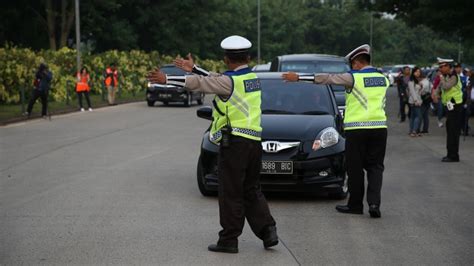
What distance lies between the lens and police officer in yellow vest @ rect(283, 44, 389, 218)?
29.6 feet

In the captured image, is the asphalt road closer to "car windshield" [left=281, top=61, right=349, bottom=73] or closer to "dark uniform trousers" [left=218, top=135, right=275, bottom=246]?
"dark uniform trousers" [left=218, top=135, right=275, bottom=246]

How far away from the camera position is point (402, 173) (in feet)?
42.9

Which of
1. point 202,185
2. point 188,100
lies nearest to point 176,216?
point 202,185

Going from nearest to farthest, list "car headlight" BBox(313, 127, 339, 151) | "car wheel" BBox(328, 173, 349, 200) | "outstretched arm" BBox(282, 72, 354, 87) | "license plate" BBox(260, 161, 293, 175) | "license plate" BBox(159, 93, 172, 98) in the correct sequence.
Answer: "outstretched arm" BBox(282, 72, 354, 87) → "license plate" BBox(260, 161, 293, 175) → "car headlight" BBox(313, 127, 339, 151) → "car wheel" BBox(328, 173, 349, 200) → "license plate" BBox(159, 93, 172, 98)

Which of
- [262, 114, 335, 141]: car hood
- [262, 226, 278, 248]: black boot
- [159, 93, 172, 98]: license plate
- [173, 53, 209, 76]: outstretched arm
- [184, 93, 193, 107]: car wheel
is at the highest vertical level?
[173, 53, 209, 76]: outstretched arm

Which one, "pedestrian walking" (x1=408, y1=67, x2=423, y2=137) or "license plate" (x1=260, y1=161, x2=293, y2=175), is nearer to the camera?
"license plate" (x1=260, y1=161, x2=293, y2=175)

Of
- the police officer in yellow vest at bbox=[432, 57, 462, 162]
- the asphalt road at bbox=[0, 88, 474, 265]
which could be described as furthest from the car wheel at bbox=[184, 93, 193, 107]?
the police officer in yellow vest at bbox=[432, 57, 462, 162]

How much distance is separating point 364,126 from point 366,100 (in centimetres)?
28

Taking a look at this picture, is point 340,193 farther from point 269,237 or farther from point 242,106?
point 242,106

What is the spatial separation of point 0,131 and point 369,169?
46.1 ft

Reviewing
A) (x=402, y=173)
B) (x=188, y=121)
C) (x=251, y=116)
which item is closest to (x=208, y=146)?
(x=251, y=116)

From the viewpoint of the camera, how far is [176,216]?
8.96 metres

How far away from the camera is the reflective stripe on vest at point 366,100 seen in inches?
355

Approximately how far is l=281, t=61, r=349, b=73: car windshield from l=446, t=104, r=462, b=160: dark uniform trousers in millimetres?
4337
